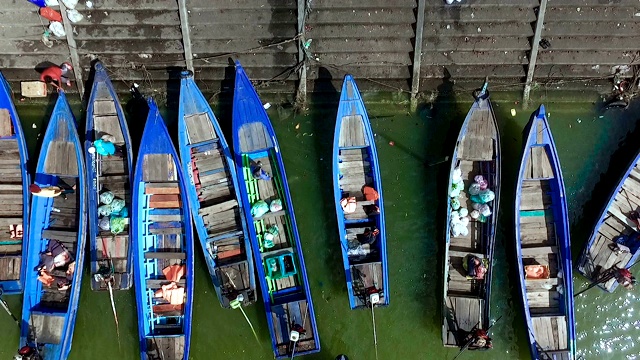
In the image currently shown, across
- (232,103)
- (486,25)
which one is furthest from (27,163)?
(486,25)

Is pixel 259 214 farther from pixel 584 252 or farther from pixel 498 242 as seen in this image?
pixel 584 252

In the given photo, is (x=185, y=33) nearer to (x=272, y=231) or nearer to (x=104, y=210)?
(x=104, y=210)

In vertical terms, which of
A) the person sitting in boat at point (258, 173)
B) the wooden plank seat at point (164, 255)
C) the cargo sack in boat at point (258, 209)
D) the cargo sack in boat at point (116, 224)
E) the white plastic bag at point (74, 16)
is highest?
the white plastic bag at point (74, 16)

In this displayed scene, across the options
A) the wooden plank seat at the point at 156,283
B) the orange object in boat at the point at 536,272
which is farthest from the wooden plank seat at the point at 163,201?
the orange object in boat at the point at 536,272

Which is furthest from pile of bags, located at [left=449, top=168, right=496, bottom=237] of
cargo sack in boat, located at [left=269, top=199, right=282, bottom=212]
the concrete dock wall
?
cargo sack in boat, located at [left=269, top=199, right=282, bottom=212]

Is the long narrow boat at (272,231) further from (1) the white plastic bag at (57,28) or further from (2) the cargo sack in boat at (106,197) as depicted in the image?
(1) the white plastic bag at (57,28)

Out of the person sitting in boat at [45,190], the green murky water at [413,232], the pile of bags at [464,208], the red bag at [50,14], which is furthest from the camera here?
the green murky water at [413,232]

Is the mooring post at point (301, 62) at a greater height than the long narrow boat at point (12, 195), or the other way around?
the mooring post at point (301, 62)
